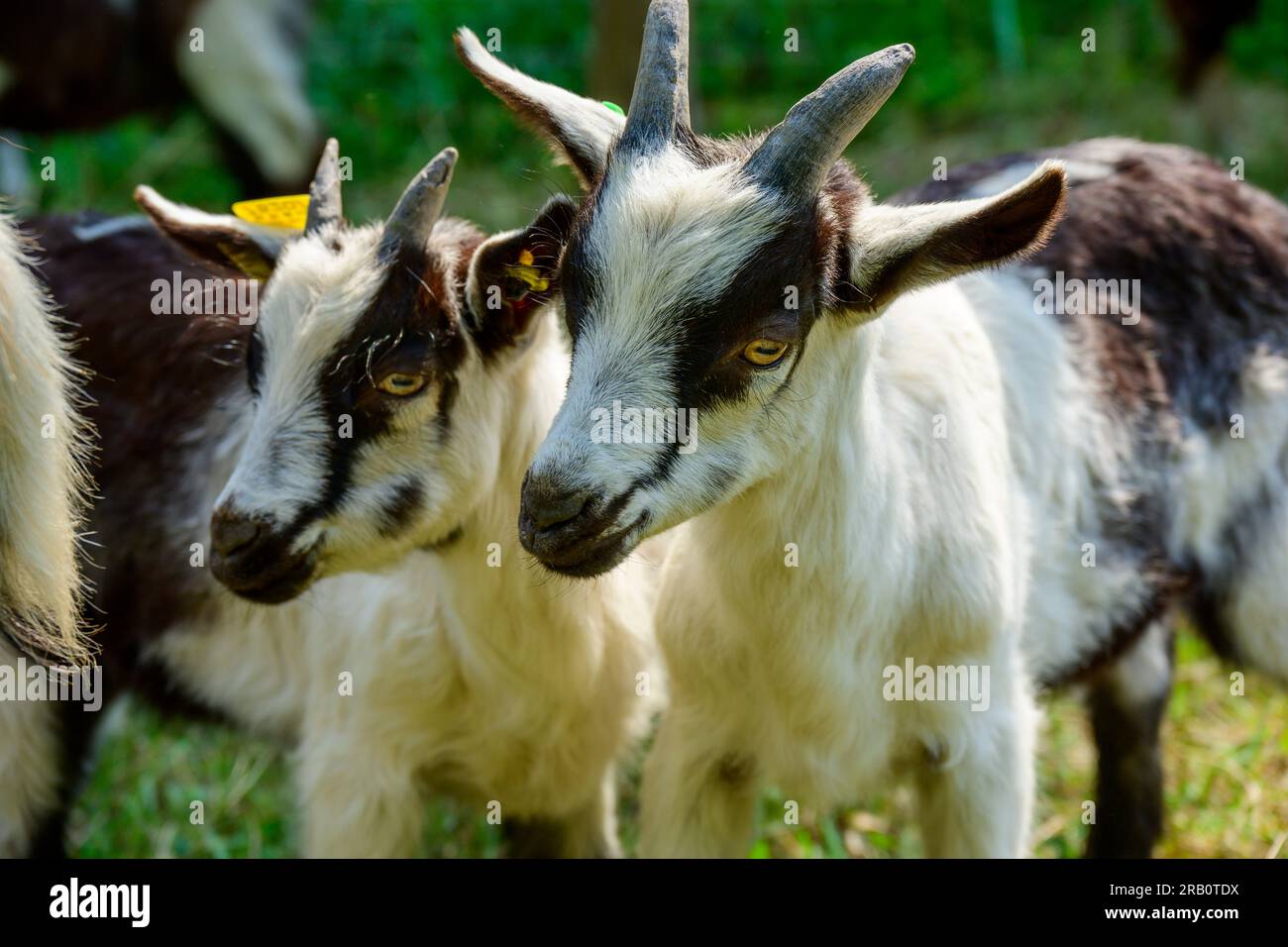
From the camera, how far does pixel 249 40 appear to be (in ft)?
25.9

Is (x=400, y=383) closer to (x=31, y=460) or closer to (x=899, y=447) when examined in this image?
(x=31, y=460)

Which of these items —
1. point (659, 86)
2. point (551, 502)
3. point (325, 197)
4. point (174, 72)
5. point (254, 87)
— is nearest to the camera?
point (551, 502)

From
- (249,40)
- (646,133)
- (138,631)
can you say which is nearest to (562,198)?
(646,133)

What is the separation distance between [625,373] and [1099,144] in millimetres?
2468

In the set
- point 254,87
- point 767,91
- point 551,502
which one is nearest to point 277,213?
point 551,502

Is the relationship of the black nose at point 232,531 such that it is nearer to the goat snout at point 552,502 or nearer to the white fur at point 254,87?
the goat snout at point 552,502

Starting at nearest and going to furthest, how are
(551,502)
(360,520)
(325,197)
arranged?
(551,502)
(360,520)
(325,197)

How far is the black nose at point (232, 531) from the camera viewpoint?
3.19 m

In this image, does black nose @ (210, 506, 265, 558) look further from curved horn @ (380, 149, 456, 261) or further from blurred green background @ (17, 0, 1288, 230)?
Result: blurred green background @ (17, 0, 1288, 230)

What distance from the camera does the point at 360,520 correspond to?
131 inches

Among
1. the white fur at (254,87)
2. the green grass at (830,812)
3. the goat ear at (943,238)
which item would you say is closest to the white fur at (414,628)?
the green grass at (830,812)

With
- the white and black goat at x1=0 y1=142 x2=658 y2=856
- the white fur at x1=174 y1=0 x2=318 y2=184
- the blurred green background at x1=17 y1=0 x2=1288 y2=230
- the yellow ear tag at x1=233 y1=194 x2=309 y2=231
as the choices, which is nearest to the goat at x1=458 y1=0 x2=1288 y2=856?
the white and black goat at x1=0 y1=142 x2=658 y2=856

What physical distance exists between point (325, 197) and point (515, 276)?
0.53m

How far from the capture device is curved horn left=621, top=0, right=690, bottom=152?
3.05 m
